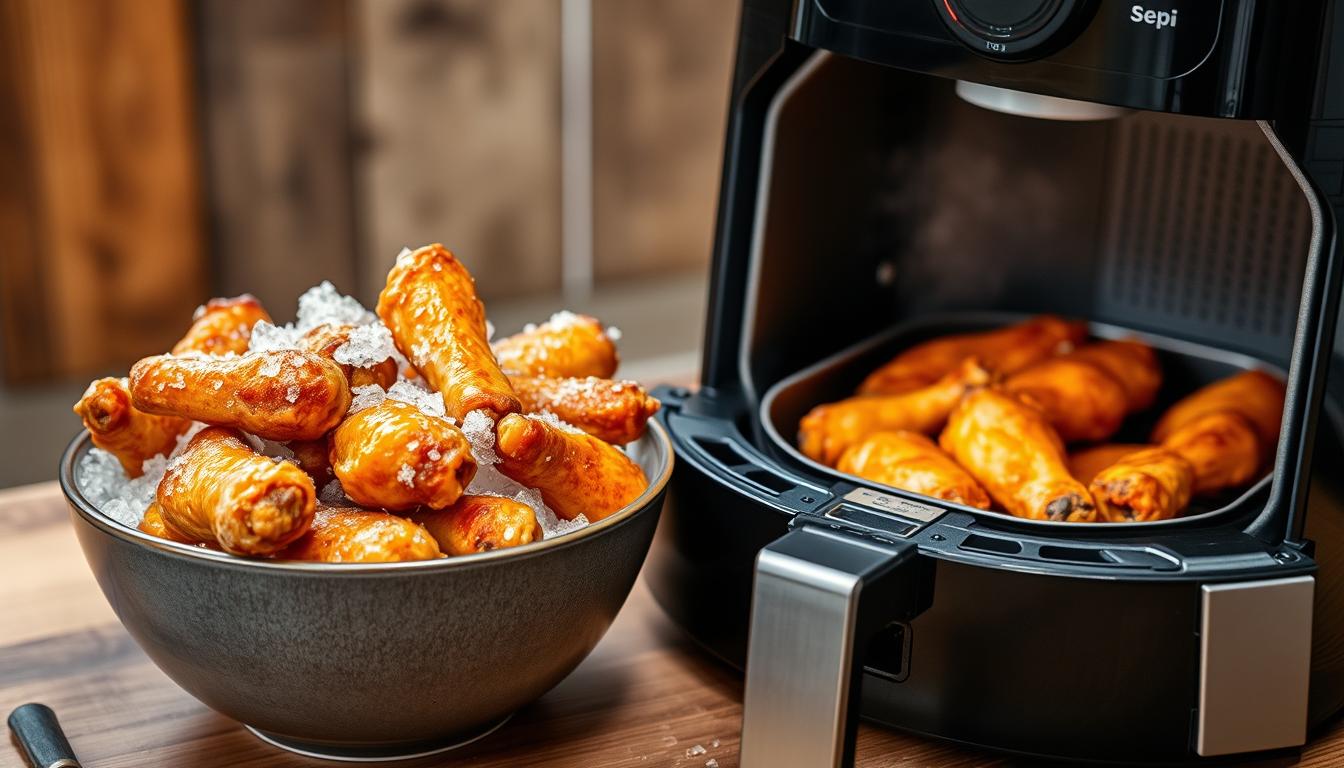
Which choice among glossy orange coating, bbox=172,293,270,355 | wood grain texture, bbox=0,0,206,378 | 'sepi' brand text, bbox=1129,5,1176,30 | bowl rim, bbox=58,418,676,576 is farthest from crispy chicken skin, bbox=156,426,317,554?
wood grain texture, bbox=0,0,206,378

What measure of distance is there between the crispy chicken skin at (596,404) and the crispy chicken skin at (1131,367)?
0.29 meters

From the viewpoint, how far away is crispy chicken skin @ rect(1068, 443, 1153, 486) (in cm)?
74

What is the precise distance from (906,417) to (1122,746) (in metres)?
0.22

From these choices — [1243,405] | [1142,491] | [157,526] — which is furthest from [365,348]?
[1243,405]

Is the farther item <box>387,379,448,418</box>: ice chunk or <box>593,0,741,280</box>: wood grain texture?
<box>593,0,741,280</box>: wood grain texture

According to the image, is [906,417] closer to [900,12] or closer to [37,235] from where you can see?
[900,12]

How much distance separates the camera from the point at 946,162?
2.88ft

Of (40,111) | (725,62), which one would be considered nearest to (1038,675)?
(40,111)

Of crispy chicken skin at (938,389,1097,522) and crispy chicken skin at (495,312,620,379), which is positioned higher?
crispy chicken skin at (495,312,620,379)

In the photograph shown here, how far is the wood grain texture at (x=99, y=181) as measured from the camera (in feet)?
6.39

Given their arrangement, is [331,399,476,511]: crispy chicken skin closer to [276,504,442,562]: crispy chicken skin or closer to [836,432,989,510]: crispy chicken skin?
[276,504,442,562]: crispy chicken skin

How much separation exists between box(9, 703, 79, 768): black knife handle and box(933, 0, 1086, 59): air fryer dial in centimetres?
50

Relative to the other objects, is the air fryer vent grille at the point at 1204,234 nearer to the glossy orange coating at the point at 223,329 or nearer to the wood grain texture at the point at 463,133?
the glossy orange coating at the point at 223,329

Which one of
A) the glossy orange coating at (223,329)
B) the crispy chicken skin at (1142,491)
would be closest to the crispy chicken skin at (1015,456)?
the crispy chicken skin at (1142,491)
